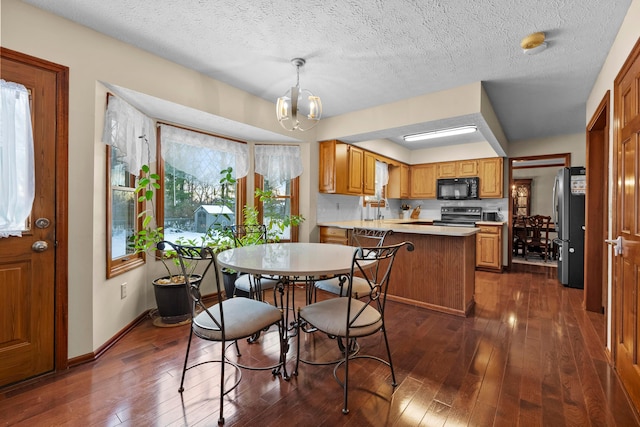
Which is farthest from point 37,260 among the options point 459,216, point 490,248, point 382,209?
point 459,216

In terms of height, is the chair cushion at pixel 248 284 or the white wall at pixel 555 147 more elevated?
the white wall at pixel 555 147

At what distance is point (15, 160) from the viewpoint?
1729mm

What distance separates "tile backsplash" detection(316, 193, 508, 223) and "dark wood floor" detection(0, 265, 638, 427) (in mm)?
2169

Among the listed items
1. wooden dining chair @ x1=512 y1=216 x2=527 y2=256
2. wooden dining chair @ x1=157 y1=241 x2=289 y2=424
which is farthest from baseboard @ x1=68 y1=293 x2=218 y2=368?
wooden dining chair @ x1=512 y1=216 x2=527 y2=256

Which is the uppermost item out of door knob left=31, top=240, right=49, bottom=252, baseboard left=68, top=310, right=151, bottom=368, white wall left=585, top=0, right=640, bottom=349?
white wall left=585, top=0, right=640, bottom=349

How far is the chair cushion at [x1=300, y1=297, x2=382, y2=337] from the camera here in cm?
162

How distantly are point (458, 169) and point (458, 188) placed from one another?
397 mm

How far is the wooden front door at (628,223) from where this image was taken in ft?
5.18

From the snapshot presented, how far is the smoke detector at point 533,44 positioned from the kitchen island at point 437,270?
1.61 meters

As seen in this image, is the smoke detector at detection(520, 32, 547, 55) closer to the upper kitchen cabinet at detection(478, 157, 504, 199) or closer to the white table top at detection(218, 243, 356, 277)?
the white table top at detection(218, 243, 356, 277)

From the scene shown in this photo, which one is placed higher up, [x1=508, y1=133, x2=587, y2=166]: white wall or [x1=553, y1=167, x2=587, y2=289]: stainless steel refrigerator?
[x1=508, y1=133, x2=587, y2=166]: white wall

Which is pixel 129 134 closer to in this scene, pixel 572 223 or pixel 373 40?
pixel 373 40

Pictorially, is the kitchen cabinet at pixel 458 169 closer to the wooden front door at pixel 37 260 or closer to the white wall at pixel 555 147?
the white wall at pixel 555 147

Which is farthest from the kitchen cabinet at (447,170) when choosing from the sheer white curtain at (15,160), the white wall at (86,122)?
the sheer white curtain at (15,160)
